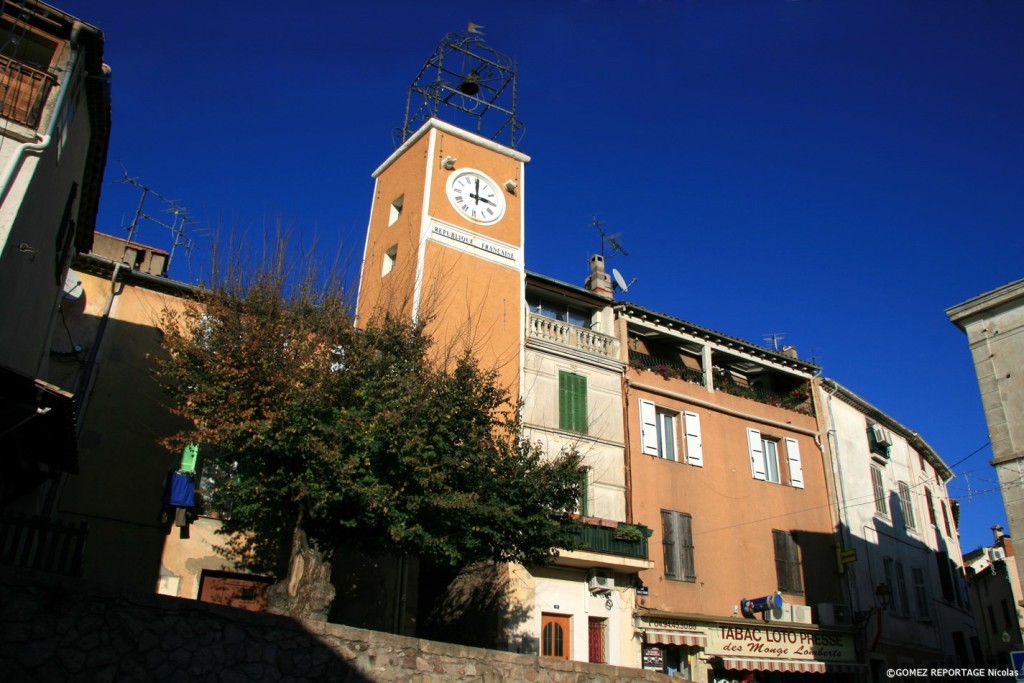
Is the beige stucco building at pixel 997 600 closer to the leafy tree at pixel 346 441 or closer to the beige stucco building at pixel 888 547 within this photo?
the beige stucco building at pixel 888 547

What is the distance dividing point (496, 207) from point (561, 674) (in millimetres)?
14219

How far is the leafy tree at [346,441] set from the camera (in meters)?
13.8

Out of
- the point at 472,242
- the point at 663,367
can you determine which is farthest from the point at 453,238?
the point at 663,367

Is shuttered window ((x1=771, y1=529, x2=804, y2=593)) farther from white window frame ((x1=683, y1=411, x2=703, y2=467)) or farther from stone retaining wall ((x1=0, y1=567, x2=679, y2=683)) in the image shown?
stone retaining wall ((x1=0, y1=567, x2=679, y2=683))

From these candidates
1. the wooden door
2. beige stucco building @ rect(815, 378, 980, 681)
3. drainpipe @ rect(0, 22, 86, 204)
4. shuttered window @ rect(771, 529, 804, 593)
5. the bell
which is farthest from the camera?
beige stucco building @ rect(815, 378, 980, 681)

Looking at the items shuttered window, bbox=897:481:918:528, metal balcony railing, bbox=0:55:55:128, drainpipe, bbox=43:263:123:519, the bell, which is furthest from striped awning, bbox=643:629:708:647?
metal balcony railing, bbox=0:55:55:128

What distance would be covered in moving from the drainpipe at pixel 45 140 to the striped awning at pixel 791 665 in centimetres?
1961

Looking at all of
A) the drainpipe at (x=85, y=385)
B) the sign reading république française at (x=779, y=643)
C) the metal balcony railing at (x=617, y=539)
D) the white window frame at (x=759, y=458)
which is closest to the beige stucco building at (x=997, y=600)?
the sign reading république française at (x=779, y=643)

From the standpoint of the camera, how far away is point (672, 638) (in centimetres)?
2159

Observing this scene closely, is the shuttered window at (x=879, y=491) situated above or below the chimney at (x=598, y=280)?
below

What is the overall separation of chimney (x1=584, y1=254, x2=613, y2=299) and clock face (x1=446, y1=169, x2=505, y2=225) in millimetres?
4169

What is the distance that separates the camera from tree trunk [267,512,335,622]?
1375 centimetres

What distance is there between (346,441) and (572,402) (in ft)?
34.1

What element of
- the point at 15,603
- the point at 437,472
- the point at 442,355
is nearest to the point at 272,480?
the point at 437,472
